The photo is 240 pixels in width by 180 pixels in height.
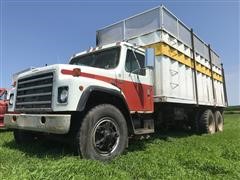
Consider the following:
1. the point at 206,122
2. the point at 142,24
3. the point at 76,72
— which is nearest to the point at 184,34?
the point at 142,24

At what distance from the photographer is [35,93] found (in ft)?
19.9

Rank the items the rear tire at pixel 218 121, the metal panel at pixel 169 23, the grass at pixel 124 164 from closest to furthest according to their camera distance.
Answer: the grass at pixel 124 164, the metal panel at pixel 169 23, the rear tire at pixel 218 121

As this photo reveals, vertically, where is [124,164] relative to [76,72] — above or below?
below

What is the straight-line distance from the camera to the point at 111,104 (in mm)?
6379

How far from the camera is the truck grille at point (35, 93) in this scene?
571 cm

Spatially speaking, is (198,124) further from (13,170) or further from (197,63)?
(13,170)

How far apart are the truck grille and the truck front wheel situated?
31.8 inches

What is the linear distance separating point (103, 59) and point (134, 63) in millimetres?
754

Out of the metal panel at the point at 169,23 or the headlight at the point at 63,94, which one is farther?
the metal panel at the point at 169,23

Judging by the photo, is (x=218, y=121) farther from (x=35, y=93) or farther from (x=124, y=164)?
(x=35, y=93)

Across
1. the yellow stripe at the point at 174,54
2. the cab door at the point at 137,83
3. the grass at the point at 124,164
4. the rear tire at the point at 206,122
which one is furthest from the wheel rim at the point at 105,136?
the rear tire at the point at 206,122

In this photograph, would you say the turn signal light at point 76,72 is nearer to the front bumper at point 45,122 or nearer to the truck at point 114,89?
the truck at point 114,89

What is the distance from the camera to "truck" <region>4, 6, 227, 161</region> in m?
5.51

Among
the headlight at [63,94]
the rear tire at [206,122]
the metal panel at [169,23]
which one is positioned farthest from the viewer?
the rear tire at [206,122]
